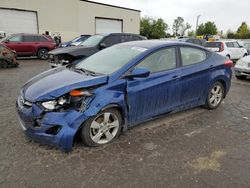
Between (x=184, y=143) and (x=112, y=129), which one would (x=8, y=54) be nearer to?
(x=112, y=129)

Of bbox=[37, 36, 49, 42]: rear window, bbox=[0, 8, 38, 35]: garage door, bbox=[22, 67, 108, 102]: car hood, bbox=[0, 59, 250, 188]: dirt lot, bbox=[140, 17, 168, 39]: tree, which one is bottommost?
bbox=[0, 59, 250, 188]: dirt lot

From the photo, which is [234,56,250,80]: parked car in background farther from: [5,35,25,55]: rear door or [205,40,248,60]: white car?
[5,35,25,55]: rear door

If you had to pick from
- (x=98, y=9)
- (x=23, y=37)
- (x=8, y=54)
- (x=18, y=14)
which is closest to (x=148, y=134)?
(x=8, y=54)

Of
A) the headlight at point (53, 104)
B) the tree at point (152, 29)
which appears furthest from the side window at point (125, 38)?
the tree at point (152, 29)

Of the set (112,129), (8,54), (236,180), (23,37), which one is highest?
(23,37)

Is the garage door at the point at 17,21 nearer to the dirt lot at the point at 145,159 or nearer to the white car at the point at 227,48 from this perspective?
the white car at the point at 227,48

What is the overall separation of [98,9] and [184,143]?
25909 mm

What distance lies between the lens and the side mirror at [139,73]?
11.6ft

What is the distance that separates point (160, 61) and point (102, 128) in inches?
63.1

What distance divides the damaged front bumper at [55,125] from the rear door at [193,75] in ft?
7.19

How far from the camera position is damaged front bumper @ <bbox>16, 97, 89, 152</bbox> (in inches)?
121

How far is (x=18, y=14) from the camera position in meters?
21.0

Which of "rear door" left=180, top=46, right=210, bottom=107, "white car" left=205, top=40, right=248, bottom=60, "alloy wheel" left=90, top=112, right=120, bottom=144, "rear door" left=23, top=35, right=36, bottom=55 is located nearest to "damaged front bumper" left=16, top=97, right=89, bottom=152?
"alloy wheel" left=90, top=112, right=120, bottom=144

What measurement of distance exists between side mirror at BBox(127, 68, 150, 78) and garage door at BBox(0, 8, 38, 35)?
2066 cm
